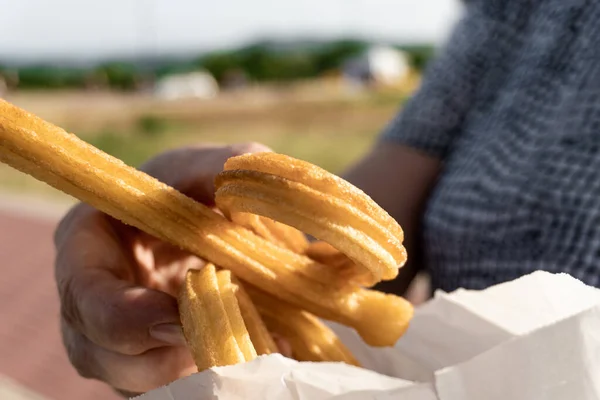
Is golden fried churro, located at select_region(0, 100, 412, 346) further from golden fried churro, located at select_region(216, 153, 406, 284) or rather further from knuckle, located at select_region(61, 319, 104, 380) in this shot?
knuckle, located at select_region(61, 319, 104, 380)

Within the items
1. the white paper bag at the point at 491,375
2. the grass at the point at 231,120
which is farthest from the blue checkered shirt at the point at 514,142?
the grass at the point at 231,120

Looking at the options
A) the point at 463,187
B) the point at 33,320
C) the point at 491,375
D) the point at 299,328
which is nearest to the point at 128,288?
the point at 299,328

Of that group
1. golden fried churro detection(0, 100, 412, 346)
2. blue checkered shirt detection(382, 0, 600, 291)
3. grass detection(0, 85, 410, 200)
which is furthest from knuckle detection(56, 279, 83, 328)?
grass detection(0, 85, 410, 200)

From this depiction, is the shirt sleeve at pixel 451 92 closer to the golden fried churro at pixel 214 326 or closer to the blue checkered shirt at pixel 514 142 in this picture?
the blue checkered shirt at pixel 514 142

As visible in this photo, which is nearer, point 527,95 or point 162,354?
point 162,354

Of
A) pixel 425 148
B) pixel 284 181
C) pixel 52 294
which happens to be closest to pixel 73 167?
pixel 284 181

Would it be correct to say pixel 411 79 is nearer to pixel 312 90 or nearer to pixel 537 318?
pixel 312 90
